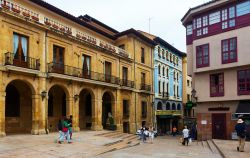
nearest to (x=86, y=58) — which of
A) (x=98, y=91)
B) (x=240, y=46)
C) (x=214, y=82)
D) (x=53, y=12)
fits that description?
(x=98, y=91)

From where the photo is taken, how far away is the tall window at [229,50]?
22.1m

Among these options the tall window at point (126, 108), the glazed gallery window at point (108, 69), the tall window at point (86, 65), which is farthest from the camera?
the tall window at point (126, 108)

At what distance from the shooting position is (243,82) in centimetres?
2197

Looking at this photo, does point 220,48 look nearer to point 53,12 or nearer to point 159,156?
point 159,156

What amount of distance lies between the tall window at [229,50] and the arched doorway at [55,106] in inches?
594

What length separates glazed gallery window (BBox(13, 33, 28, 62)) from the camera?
18.9m

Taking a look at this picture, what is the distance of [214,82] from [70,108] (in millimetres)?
13178

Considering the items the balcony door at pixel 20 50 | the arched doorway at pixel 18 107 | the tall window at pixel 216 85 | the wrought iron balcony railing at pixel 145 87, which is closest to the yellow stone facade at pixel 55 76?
the arched doorway at pixel 18 107

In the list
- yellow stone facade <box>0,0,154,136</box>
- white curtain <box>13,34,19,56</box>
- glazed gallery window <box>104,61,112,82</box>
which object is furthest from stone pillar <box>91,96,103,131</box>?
white curtain <box>13,34,19,56</box>

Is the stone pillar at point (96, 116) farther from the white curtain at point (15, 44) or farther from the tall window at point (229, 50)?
the tall window at point (229, 50)

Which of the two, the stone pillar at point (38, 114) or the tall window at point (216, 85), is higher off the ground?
the tall window at point (216, 85)

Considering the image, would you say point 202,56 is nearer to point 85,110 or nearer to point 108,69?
point 108,69

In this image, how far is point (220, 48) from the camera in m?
23.1

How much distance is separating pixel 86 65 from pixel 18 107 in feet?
24.6
